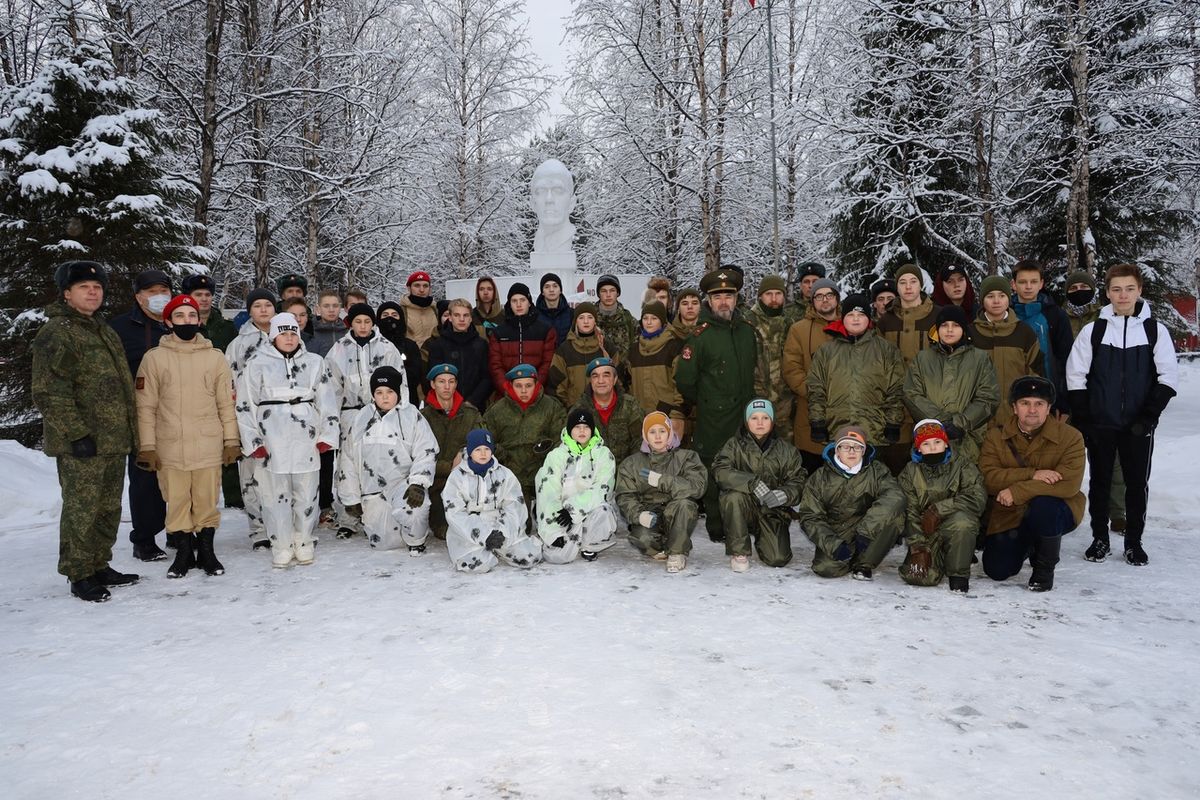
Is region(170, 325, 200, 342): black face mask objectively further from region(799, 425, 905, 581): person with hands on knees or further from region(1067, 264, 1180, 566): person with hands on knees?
region(1067, 264, 1180, 566): person with hands on knees

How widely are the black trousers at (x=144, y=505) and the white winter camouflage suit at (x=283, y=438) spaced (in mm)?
779

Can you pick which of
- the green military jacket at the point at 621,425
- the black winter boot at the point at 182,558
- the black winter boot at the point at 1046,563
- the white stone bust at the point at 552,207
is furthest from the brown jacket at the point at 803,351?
the white stone bust at the point at 552,207

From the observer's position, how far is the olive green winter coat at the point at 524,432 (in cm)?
590

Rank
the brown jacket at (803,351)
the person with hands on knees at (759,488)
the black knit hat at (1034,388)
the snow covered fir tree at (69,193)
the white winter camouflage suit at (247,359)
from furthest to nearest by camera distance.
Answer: the snow covered fir tree at (69,193) < the brown jacket at (803,351) < the white winter camouflage suit at (247,359) < the person with hands on knees at (759,488) < the black knit hat at (1034,388)

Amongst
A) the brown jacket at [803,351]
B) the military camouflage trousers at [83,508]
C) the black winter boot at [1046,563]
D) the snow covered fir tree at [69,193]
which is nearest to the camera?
the military camouflage trousers at [83,508]

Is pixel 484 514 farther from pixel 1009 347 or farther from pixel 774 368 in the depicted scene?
pixel 1009 347

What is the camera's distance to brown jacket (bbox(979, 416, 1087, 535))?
4.59m

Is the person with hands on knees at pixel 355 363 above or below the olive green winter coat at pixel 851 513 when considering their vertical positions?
above

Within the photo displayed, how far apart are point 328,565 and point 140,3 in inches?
465

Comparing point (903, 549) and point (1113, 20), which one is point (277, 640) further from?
point (1113, 20)

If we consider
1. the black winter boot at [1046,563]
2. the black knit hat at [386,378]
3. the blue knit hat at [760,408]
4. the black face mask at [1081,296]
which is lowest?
the black winter boot at [1046,563]

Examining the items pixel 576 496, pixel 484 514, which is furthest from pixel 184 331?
pixel 576 496

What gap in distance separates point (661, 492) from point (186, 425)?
118 inches

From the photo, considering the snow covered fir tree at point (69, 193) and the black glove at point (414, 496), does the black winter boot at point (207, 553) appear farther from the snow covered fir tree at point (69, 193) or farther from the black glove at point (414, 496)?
the snow covered fir tree at point (69, 193)
